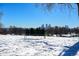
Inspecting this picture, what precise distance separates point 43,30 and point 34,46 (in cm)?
Result: 19

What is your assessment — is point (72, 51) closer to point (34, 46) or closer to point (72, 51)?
point (72, 51)

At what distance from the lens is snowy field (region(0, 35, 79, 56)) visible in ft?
19.2

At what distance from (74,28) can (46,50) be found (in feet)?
1.20

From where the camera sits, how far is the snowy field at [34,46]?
584 cm

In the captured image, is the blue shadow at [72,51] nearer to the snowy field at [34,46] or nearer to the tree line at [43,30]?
the snowy field at [34,46]

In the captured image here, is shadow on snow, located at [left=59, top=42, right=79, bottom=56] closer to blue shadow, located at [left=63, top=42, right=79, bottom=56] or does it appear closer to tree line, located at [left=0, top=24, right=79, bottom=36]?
blue shadow, located at [left=63, top=42, right=79, bottom=56]

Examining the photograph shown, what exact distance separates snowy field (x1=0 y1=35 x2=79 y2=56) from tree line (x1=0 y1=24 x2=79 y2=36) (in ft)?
0.14

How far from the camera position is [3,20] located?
5840 millimetres

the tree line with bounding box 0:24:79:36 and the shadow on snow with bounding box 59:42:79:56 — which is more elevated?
the tree line with bounding box 0:24:79:36

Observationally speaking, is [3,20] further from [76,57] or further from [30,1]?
[76,57]

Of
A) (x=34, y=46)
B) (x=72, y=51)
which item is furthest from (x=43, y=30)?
(x=72, y=51)

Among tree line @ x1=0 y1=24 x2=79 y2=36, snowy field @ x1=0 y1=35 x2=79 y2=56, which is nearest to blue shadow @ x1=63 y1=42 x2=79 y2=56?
snowy field @ x1=0 y1=35 x2=79 y2=56

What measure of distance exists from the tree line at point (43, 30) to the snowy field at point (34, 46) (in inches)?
1.6

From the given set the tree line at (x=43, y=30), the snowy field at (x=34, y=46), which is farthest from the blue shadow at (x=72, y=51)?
the tree line at (x=43, y=30)
